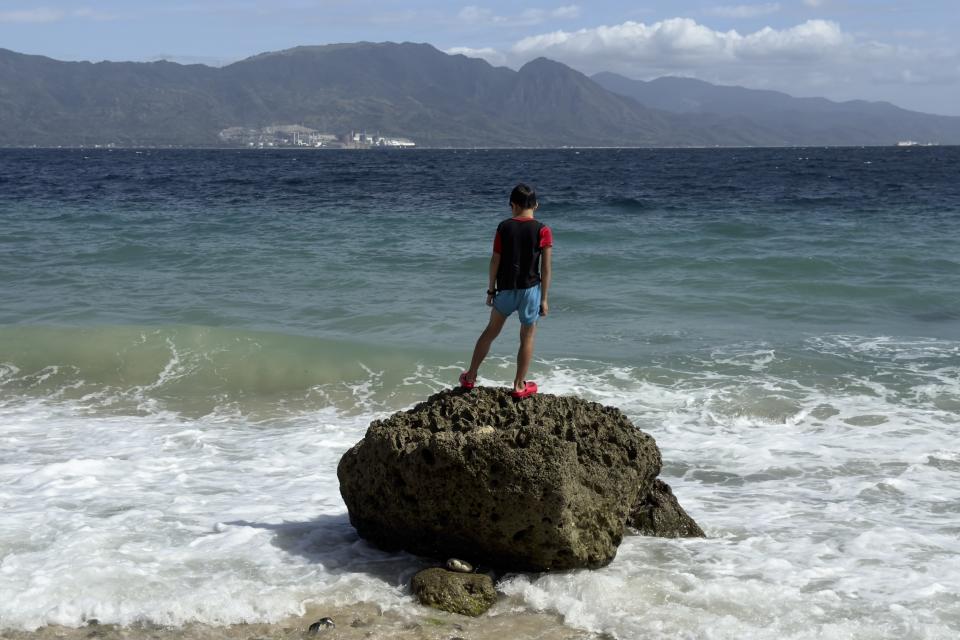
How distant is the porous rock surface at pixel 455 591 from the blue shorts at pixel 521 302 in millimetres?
2119

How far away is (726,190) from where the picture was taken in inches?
1553

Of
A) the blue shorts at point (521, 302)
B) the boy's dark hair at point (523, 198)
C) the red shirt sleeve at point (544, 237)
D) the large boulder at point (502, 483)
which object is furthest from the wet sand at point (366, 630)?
the boy's dark hair at point (523, 198)

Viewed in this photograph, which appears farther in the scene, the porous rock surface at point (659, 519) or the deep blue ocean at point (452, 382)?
the porous rock surface at point (659, 519)

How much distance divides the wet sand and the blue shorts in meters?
2.42

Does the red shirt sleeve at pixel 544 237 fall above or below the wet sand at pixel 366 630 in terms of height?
above

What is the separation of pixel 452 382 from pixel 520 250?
13.8ft

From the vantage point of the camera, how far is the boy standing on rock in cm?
691

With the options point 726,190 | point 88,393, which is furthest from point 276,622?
point 726,190

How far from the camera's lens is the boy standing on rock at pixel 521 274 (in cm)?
691

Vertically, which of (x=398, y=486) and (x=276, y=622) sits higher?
(x=398, y=486)

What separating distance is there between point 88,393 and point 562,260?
11329 millimetres

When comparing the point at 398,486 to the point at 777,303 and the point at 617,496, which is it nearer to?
the point at 617,496

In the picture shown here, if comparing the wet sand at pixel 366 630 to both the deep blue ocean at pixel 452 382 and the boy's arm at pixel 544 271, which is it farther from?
the boy's arm at pixel 544 271

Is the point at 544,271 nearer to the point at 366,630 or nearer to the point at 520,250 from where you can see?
the point at 520,250
